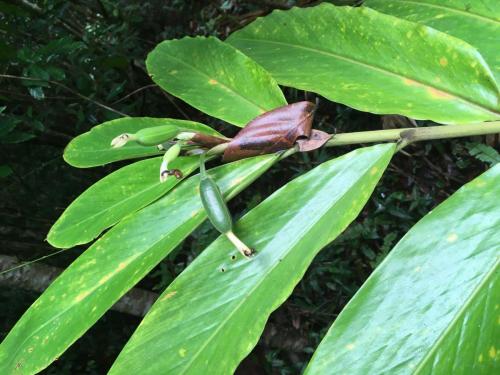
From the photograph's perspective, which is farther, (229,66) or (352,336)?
(229,66)

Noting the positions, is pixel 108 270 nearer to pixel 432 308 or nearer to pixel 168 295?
pixel 168 295

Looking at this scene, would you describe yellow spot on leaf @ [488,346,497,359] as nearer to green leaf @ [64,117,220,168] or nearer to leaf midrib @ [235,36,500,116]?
leaf midrib @ [235,36,500,116]

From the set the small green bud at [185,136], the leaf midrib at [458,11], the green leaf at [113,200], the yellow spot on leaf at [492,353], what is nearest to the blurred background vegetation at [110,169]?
the leaf midrib at [458,11]

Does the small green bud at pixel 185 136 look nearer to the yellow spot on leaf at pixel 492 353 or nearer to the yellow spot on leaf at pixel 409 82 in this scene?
the yellow spot on leaf at pixel 409 82

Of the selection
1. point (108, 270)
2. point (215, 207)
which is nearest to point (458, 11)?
point (215, 207)

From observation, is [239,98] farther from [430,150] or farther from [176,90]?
[430,150]

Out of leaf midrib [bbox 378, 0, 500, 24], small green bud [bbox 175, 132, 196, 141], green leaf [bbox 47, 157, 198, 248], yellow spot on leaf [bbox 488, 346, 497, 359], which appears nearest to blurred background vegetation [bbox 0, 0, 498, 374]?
leaf midrib [bbox 378, 0, 500, 24]

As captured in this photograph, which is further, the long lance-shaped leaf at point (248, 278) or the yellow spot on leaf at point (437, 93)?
the yellow spot on leaf at point (437, 93)

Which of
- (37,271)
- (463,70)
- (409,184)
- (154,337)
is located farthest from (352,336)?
(409,184)
